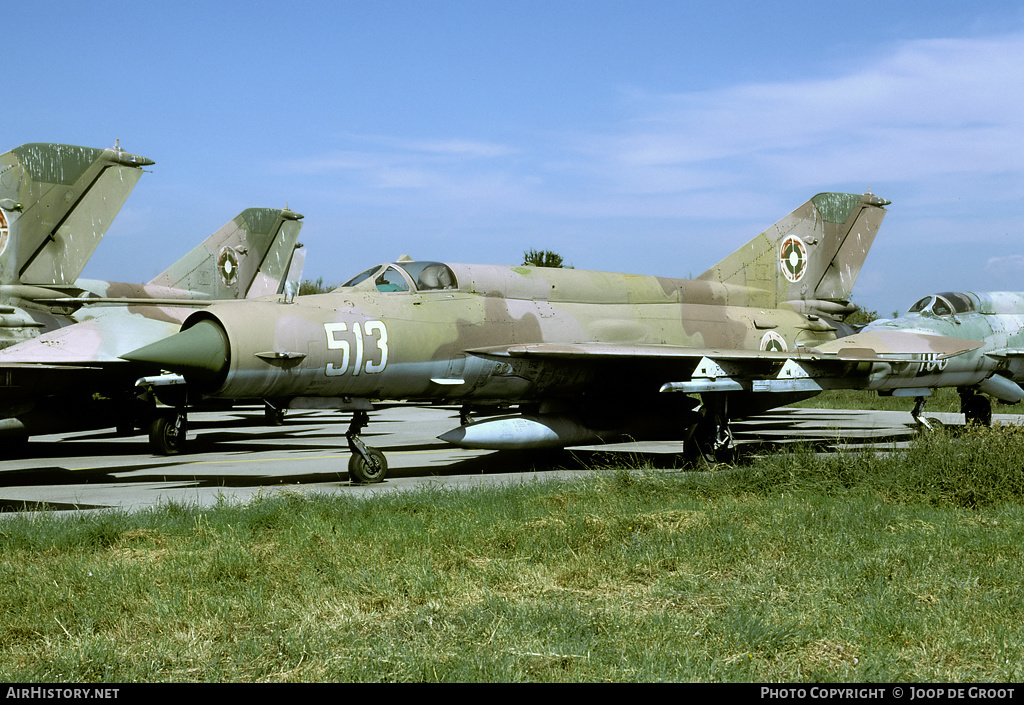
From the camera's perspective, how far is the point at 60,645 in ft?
13.7

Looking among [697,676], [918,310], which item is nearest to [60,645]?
[697,676]

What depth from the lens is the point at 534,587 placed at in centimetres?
532

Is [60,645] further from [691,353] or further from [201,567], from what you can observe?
[691,353]

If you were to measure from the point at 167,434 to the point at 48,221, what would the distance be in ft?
13.8

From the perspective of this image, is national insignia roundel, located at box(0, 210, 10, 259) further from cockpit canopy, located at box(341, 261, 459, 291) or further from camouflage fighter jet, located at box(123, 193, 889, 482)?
cockpit canopy, located at box(341, 261, 459, 291)

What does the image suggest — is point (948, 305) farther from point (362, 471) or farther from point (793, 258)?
point (362, 471)

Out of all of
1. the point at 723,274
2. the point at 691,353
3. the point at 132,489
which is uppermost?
the point at 723,274

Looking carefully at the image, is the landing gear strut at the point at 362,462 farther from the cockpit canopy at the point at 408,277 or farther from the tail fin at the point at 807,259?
the tail fin at the point at 807,259

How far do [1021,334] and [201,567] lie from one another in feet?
48.9

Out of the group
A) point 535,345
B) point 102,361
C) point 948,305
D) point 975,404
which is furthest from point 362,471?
point 975,404

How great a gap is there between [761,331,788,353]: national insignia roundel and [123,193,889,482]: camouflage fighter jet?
0.08 feet

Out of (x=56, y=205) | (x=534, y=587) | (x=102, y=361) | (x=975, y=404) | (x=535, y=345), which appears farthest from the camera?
(x=975, y=404)

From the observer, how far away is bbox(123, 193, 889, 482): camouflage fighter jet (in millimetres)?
9898

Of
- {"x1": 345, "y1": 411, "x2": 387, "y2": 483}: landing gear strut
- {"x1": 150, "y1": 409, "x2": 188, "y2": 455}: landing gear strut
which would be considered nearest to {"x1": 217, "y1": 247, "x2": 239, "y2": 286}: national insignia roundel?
{"x1": 150, "y1": 409, "x2": 188, "y2": 455}: landing gear strut
